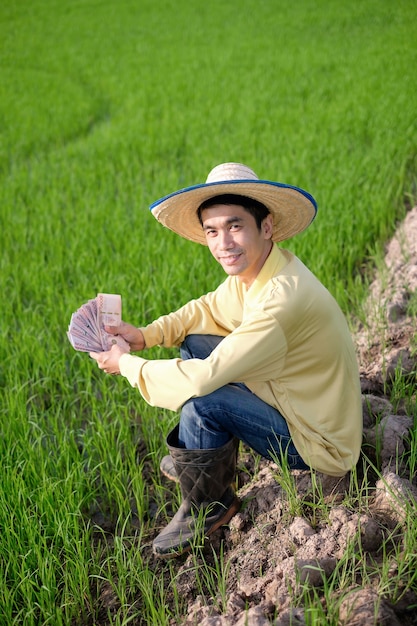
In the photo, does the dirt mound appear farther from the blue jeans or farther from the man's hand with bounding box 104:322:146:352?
the man's hand with bounding box 104:322:146:352

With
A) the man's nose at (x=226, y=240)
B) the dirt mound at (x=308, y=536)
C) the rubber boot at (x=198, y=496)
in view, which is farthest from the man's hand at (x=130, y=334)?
the dirt mound at (x=308, y=536)

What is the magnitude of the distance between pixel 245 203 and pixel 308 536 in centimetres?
99

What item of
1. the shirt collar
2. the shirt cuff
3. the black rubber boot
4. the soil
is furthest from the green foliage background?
the shirt collar

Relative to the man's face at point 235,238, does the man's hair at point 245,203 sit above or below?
above

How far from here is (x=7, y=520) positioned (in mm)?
2059

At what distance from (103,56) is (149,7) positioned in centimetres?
519

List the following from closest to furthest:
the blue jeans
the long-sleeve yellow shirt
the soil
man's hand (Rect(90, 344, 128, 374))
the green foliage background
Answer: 1. the soil
2. the long-sleeve yellow shirt
3. the blue jeans
4. man's hand (Rect(90, 344, 128, 374))
5. the green foliage background

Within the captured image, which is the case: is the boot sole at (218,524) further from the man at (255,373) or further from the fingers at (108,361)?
the fingers at (108,361)

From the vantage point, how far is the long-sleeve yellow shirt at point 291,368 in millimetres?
1810

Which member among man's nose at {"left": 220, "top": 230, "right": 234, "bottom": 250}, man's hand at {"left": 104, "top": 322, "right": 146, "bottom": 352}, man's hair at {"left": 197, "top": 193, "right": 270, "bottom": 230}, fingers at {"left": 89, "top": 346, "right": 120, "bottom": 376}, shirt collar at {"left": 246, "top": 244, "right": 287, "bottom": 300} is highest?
man's hair at {"left": 197, "top": 193, "right": 270, "bottom": 230}

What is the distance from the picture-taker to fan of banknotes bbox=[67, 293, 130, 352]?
7.00 feet

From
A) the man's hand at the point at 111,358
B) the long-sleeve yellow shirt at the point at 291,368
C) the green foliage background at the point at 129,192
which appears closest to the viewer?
the long-sleeve yellow shirt at the point at 291,368

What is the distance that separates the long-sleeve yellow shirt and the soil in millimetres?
135

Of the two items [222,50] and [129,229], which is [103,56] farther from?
[129,229]
